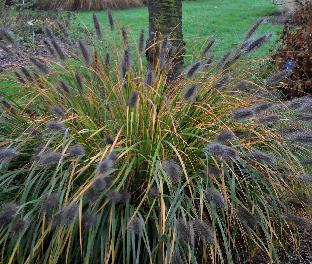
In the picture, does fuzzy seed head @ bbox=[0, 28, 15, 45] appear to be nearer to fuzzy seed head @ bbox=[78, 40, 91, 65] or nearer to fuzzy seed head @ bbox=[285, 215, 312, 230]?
fuzzy seed head @ bbox=[78, 40, 91, 65]

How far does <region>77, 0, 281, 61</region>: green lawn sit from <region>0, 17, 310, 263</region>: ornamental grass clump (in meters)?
6.12

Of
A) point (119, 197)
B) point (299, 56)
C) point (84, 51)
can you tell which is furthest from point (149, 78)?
point (299, 56)

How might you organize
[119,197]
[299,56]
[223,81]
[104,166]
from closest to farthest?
[104,166], [119,197], [223,81], [299,56]

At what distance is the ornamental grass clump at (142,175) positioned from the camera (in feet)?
9.92

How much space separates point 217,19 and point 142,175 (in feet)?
37.9

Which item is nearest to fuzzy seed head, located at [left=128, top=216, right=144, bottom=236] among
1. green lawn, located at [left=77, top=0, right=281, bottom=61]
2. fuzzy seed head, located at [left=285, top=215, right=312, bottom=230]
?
fuzzy seed head, located at [left=285, top=215, right=312, bottom=230]

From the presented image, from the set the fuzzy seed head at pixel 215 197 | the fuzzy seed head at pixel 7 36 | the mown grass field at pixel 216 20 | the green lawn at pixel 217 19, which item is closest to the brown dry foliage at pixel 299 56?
the mown grass field at pixel 216 20

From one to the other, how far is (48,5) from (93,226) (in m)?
15.9

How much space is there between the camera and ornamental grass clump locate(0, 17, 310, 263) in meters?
3.02

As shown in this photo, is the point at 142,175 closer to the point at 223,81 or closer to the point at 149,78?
the point at 149,78

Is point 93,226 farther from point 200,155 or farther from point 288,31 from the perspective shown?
point 288,31

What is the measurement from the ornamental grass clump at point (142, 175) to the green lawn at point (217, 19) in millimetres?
6121

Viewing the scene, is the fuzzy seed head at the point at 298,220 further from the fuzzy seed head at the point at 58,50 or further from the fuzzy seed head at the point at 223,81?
the fuzzy seed head at the point at 58,50

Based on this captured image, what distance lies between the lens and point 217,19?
47.6ft
